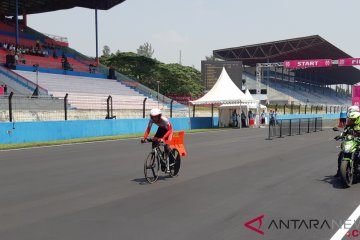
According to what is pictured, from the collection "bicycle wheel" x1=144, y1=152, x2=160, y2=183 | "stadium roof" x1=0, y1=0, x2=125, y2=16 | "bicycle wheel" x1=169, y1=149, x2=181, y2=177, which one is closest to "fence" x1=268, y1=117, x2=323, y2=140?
"bicycle wheel" x1=169, y1=149, x2=181, y2=177

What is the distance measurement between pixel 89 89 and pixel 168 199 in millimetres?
31324

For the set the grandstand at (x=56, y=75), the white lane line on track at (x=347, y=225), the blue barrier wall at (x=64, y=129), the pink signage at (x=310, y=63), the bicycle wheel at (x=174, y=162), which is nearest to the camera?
the white lane line on track at (x=347, y=225)

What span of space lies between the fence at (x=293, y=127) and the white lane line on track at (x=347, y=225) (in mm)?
16384

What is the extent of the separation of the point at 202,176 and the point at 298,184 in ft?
7.32

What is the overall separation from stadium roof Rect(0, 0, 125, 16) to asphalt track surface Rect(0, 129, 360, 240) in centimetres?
3721

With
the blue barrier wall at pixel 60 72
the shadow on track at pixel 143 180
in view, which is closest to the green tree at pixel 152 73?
the blue barrier wall at pixel 60 72

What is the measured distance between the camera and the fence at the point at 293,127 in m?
24.5

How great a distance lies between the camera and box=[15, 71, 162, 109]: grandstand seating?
30.6 m

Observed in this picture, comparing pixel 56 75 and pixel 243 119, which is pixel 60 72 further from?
pixel 243 119

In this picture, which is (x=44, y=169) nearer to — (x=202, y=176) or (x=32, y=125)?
(x=202, y=176)

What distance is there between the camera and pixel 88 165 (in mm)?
11930

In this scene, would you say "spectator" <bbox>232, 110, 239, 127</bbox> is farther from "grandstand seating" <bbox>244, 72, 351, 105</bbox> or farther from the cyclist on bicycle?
"grandstand seating" <bbox>244, 72, 351, 105</bbox>

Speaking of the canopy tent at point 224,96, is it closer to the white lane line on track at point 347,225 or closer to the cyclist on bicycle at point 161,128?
the cyclist on bicycle at point 161,128

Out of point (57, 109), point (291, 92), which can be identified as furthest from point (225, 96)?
point (291, 92)
